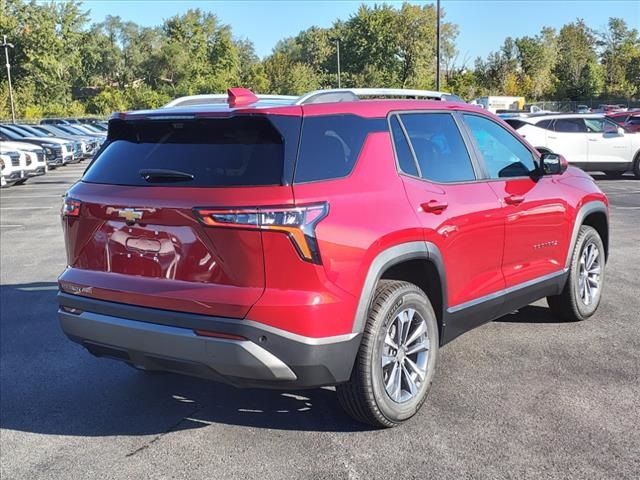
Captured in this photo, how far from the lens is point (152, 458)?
353 cm

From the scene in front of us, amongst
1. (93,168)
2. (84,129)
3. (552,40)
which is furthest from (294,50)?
(93,168)

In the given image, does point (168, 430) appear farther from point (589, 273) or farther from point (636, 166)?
point (636, 166)

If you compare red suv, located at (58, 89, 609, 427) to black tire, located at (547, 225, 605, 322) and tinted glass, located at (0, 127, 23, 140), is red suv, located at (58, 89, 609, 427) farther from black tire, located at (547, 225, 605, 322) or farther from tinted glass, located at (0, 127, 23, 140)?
tinted glass, located at (0, 127, 23, 140)

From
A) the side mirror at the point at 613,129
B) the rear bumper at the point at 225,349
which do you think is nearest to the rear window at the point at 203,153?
the rear bumper at the point at 225,349

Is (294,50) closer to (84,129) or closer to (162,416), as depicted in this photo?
(84,129)

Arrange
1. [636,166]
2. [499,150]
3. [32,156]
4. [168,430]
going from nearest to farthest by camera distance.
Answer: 1. [168,430]
2. [499,150]
3. [636,166]
4. [32,156]

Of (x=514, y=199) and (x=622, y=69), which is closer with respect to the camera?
(x=514, y=199)

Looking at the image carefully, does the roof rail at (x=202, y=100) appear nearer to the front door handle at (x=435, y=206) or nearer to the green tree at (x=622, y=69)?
the front door handle at (x=435, y=206)

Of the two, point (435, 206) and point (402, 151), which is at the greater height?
point (402, 151)

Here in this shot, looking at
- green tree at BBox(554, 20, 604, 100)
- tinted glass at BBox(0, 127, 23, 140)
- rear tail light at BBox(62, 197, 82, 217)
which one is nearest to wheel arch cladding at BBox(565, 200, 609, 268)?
rear tail light at BBox(62, 197, 82, 217)

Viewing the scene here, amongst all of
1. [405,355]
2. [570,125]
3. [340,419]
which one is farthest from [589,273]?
[570,125]

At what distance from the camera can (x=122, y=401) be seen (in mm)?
4301

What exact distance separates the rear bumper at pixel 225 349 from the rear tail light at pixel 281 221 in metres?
0.42

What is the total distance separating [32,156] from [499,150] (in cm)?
1821
